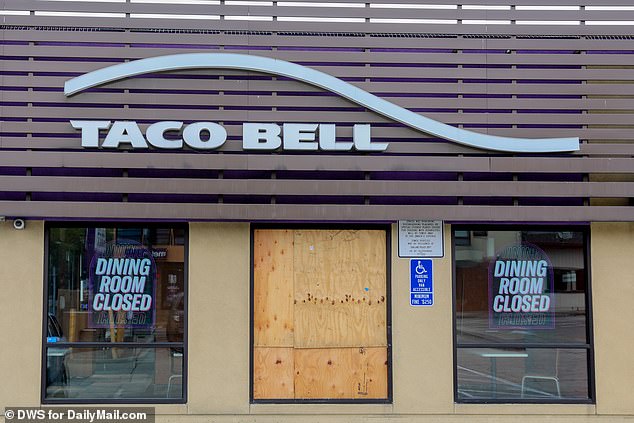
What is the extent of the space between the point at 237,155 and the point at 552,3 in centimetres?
436

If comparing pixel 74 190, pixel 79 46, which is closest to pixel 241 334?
pixel 74 190

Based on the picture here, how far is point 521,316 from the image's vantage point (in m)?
8.95

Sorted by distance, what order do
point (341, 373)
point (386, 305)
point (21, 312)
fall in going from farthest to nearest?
point (386, 305), point (341, 373), point (21, 312)

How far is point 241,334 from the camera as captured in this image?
869cm

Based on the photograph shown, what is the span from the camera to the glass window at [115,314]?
8.73m

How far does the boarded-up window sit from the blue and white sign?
339mm

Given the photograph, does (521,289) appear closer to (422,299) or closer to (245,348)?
(422,299)

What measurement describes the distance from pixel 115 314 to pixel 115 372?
677 mm

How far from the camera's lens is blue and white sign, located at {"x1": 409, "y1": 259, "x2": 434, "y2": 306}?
879 centimetres

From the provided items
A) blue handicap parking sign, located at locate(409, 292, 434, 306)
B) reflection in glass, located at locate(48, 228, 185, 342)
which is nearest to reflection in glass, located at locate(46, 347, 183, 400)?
reflection in glass, located at locate(48, 228, 185, 342)

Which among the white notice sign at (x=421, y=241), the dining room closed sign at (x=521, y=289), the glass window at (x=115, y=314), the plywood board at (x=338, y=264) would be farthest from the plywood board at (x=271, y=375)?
the dining room closed sign at (x=521, y=289)

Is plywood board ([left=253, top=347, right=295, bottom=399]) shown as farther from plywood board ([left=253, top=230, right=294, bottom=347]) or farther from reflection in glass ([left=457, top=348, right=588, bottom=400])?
reflection in glass ([left=457, top=348, right=588, bottom=400])

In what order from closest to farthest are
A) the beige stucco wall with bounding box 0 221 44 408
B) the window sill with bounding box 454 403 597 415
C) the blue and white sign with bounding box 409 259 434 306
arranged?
the beige stucco wall with bounding box 0 221 44 408 < the window sill with bounding box 454 403 597 415 < the blue and white sign with bounding box 409 259 434 306

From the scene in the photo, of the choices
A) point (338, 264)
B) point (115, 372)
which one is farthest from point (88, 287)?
point (338, 264)
